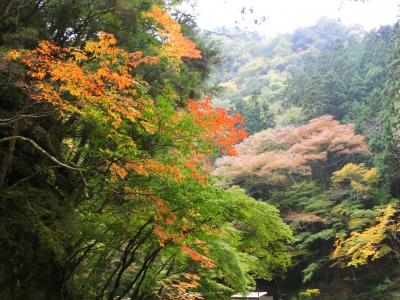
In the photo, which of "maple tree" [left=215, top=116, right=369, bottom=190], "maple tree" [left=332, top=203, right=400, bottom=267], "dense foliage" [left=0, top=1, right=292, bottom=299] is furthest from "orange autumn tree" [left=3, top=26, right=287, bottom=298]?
"maple tree" [left=215, top=116, right=369, bottom=190]

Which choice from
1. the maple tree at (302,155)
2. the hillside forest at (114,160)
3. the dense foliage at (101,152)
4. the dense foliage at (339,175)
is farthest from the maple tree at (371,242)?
the dense foliage at (101,152)

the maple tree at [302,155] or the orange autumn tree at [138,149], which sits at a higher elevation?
the maple tree at [302,155]

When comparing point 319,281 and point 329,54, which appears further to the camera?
point 329,54

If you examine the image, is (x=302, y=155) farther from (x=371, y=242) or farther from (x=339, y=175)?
(x=371, y=242)

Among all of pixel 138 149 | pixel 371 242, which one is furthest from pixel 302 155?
pixel 138 149

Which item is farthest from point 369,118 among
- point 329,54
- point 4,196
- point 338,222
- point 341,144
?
point 4,196

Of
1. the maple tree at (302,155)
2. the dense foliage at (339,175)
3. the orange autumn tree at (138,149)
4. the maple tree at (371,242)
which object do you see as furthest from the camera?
the maple tree at (302,155)

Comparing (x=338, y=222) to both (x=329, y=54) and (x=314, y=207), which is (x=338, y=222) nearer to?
(x=314, y=207)

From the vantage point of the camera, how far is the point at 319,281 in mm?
19828

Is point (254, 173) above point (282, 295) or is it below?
above

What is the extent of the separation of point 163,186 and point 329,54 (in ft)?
101

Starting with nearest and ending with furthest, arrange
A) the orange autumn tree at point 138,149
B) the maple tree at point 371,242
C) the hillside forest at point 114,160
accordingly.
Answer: the orange autumn tree at point 138,149 → the hillside forest at point 114,160 → the maple tree at point 371,242

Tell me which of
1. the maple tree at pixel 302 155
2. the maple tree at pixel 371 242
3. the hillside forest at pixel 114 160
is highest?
the maple tree at pixel 302 155

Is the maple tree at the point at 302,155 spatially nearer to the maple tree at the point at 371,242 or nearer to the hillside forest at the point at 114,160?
the maple tree at the point at 371,242
